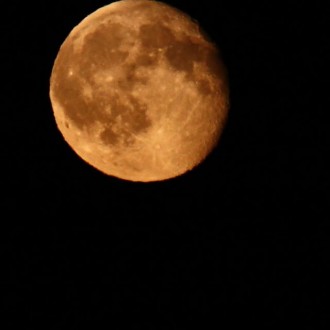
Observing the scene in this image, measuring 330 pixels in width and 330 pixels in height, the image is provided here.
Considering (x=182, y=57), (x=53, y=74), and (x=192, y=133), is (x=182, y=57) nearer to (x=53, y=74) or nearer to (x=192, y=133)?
(x=192, y=133)

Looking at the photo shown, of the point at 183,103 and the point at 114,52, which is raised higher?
the point at 114,52

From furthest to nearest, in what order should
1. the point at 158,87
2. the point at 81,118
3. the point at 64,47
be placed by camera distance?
the point at 64,47 → the point at 81,118 → the point at 158,87

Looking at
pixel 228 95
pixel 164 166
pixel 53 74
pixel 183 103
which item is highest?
pixel 53 74

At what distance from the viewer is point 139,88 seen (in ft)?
11.3

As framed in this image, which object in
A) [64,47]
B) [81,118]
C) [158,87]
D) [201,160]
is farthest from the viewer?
[201,160]

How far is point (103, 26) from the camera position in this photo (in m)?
3.61

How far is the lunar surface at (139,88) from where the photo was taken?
136 inches

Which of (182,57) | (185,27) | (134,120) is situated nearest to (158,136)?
(134,120)

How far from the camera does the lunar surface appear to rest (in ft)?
11.4

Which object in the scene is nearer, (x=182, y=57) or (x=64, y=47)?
(x=182, y=57)

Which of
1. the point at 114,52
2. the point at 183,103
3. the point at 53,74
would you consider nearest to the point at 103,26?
the point at 114,52

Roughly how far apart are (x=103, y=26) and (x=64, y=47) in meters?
0.54

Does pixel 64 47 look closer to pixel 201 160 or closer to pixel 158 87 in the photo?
pixel 158 87

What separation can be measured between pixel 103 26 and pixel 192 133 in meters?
1.27
